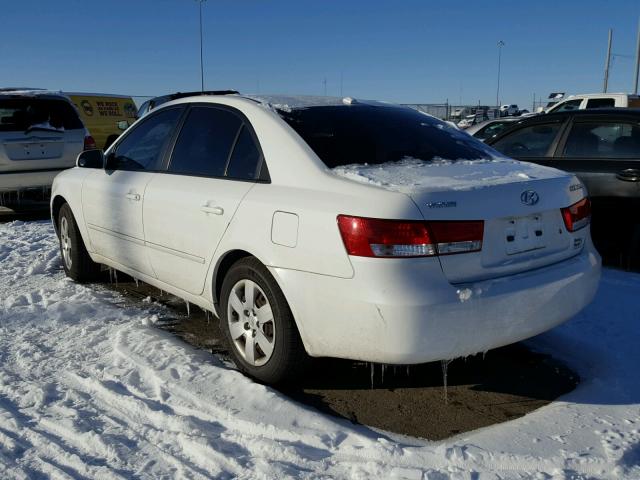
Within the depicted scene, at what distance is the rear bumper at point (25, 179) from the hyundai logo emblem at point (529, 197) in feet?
23.8

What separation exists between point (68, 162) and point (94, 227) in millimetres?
4387

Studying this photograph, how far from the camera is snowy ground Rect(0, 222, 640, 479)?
2635 millimetres

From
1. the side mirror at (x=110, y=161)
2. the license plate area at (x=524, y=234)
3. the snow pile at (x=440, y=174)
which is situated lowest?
the license plate area at (x=524, y=234)

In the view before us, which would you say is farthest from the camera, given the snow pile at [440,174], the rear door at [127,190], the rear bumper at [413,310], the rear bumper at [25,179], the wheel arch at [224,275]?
the rear bumper at [25,179]

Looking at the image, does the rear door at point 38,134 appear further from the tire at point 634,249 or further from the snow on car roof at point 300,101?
the tire at point 634,249

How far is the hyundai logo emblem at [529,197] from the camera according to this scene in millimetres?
3059

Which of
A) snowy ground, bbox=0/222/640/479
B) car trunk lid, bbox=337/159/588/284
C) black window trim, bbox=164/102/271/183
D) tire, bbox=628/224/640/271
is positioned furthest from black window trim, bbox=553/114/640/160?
black window trim, bbox=164/102/271/183

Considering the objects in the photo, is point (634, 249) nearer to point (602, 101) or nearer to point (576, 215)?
point (576, 215)

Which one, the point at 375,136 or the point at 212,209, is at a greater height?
the point at 375,136

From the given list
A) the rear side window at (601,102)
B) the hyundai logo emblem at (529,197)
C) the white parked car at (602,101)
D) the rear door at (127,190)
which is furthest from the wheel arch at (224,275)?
the rear side window at (601,102)

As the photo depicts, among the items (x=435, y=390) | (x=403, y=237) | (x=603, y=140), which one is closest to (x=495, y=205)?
(x=403, y=237)

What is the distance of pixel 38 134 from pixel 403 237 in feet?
24.1

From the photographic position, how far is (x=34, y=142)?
860 centimetres

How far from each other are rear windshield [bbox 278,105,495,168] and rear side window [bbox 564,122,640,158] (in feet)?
7.96
